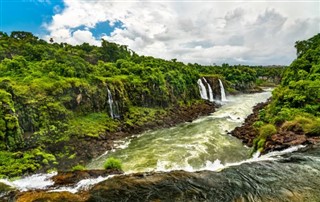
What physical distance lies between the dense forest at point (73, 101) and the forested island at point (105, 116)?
9 cm

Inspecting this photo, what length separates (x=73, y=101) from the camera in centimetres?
3259

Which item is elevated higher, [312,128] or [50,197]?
[50,197]

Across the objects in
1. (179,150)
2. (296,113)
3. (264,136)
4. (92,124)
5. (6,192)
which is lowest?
(179,150)

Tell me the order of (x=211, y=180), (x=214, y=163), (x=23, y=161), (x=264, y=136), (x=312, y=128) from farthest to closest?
1. (x=264, y=136)
2. (x=214, y=163)
3. (x=312, y=128)
4. (x=23, y=161)
5. (x=211, y=180)

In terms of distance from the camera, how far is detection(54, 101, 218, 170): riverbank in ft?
81.9

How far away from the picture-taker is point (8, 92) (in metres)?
26.4

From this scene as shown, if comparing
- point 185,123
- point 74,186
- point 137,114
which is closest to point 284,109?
point 185,123

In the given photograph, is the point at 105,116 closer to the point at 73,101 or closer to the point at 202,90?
the point at 73,101

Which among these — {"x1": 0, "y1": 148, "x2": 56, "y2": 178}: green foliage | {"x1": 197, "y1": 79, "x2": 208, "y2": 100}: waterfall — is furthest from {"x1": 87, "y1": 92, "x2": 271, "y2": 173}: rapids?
{"x1": 197, "y1": 79, "x2": 208, "y2": 100}: waterfall

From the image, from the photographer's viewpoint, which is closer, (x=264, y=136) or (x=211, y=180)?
(x=211, y=180)

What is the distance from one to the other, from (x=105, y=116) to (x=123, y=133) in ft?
11.8

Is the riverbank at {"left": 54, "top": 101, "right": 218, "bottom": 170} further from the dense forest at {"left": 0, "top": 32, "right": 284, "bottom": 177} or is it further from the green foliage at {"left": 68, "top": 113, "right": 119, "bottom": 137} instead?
the green foliage at {"left": 68, "top": 113, "right": 119, "bottom": 137}

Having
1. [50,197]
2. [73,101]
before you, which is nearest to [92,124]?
[73,101]

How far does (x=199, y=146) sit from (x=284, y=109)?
9.47 metres
